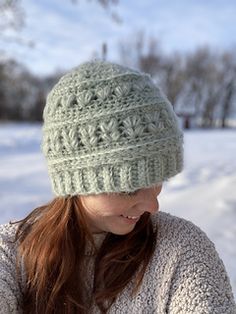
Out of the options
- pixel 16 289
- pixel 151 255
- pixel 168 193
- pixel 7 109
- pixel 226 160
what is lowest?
pixel 7 109

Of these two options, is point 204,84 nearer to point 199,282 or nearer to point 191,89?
point 191,89

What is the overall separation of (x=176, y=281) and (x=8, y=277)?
18.2 inches

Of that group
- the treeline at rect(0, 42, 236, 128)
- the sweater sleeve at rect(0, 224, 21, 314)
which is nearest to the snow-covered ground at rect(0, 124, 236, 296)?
the sweater sleeve at rect(0, 224, 21, 314)

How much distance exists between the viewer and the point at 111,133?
3.82 feet

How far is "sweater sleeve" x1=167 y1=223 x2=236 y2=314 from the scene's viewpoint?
1.11 m

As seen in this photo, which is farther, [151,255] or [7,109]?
[7,109]

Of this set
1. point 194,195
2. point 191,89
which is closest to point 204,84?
point 191,89

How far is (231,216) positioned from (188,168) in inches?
117

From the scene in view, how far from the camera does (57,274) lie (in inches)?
50.7

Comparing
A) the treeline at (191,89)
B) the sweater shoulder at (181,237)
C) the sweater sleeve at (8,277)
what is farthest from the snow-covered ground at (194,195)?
the treeline at (191,89)

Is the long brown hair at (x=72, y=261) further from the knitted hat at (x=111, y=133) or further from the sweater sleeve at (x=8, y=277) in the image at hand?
the knitted hat at (x=111, y=133)

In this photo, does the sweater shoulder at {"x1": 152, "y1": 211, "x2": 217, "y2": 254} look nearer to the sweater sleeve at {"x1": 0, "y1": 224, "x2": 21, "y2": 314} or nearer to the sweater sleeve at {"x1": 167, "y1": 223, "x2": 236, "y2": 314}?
the sweater sleeve at {"x1": 167, "y1": 223, "x2": 236, "y2": 314}

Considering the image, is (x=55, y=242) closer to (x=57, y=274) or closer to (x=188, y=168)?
(x=57, y=274)

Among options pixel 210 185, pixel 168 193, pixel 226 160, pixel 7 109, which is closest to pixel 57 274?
pixel 168 193
